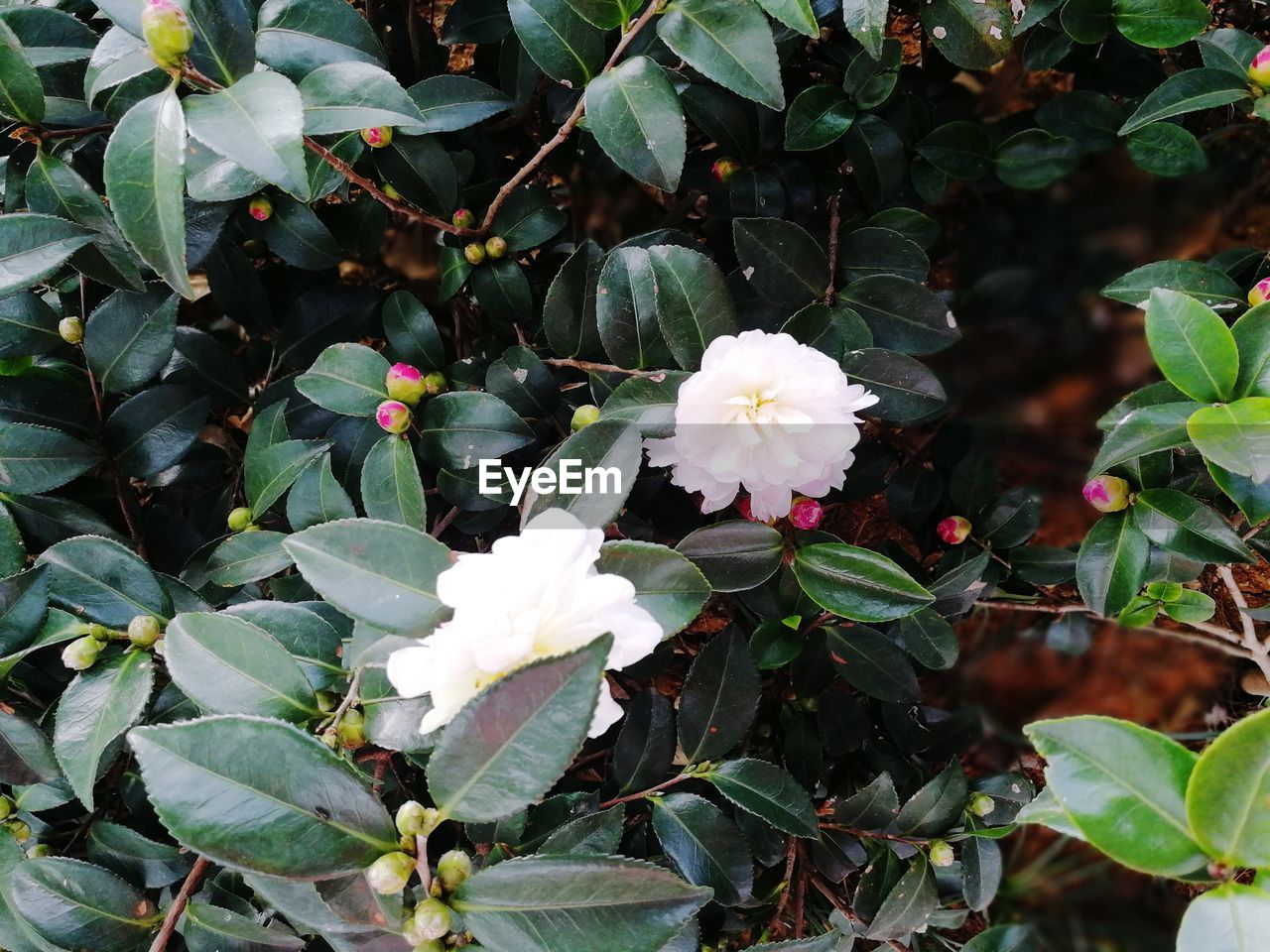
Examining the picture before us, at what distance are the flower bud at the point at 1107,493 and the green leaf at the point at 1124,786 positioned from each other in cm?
36

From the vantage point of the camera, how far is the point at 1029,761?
118 centimetres

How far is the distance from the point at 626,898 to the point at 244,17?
68 centimetres

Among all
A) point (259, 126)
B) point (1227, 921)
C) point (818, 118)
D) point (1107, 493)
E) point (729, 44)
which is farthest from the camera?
point (818, 118)

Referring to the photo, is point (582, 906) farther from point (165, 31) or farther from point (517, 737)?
point (165, 31)

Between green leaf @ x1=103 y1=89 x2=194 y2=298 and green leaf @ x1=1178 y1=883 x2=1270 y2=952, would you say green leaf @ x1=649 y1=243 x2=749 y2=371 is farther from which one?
green leaf @ x1=1178 y1=883 x2=1270 y2=952

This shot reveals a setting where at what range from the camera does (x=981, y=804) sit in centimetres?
92

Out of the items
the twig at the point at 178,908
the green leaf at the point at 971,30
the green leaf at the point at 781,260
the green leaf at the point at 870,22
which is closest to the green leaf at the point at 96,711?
the twig at the point at 178,908

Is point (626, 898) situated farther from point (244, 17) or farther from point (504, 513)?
point (244, 17)

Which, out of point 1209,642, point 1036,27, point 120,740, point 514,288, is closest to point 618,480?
point 514,288

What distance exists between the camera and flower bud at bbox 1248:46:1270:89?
77cm

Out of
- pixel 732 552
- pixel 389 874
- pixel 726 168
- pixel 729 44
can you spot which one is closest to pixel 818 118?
pixel 726 168

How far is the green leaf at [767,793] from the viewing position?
0.81 m

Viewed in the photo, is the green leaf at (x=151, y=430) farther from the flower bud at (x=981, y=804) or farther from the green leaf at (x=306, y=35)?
the flower bud at (x=981, y=804)

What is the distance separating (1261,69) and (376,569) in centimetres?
89
